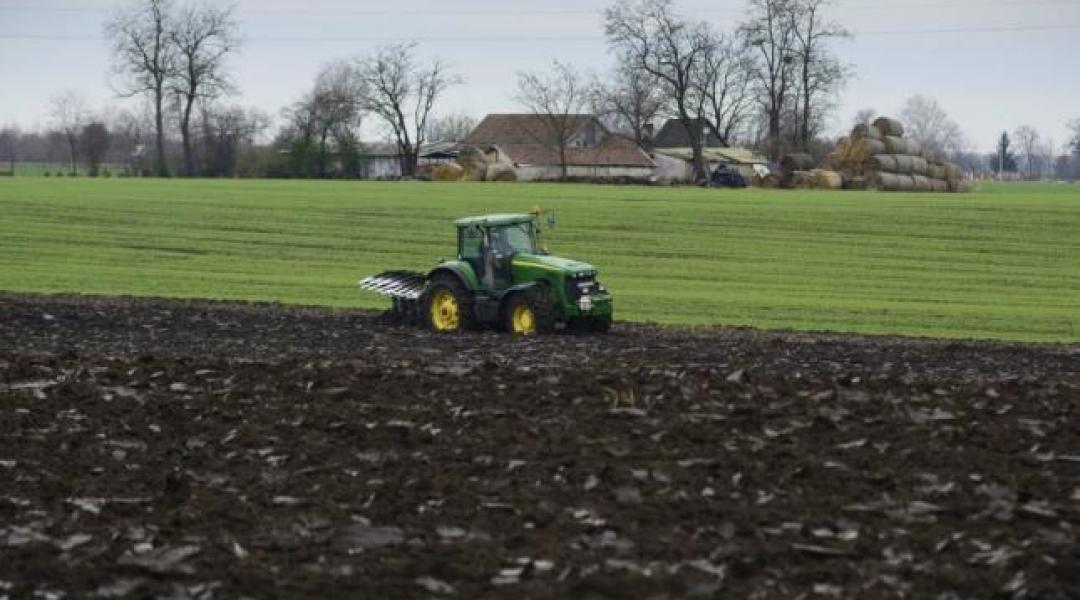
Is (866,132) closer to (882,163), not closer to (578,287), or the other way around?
(882,163)

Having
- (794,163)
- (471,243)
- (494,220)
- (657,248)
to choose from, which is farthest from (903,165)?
(494,220)

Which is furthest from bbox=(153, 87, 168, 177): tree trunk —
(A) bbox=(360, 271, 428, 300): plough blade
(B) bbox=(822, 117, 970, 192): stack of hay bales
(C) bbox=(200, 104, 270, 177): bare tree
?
(A) bbox=(360, 271, 428, 300): plough blade

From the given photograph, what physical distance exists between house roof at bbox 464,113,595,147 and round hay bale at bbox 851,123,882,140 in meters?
36.5

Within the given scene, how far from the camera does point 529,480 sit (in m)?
11.2

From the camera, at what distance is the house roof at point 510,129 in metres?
107

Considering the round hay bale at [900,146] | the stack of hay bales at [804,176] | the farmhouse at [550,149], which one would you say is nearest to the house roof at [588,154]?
the farmhouse at [550,149]

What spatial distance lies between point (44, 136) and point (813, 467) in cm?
18665

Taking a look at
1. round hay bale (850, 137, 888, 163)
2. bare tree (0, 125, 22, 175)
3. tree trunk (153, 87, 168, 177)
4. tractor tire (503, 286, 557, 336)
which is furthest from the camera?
bare tree (0, 125, 22, 175)

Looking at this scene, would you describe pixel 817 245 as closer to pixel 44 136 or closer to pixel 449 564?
pixel 449 564

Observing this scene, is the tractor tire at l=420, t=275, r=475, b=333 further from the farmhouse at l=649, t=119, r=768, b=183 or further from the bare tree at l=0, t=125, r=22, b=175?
the bare tree at l=0, t=125, r=22, b=175

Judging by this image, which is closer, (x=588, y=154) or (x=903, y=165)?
(x=903, y=165)

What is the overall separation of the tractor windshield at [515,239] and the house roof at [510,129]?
8026 cm

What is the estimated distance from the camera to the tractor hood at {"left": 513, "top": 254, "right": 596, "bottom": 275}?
77.4 ft

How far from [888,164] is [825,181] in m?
2.65
